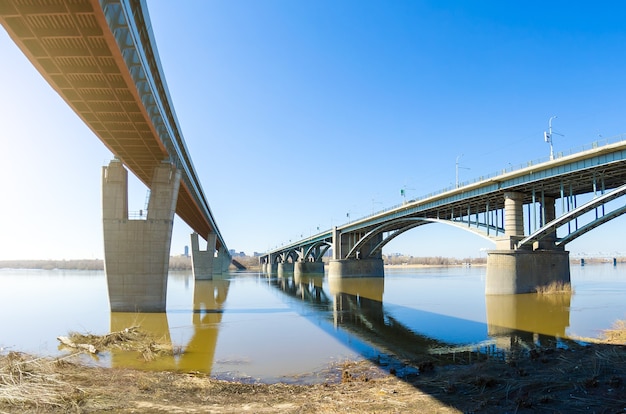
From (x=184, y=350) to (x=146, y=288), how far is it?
42.3 ft

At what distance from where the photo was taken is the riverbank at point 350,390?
8250 millimetres

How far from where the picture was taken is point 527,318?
2403 cm

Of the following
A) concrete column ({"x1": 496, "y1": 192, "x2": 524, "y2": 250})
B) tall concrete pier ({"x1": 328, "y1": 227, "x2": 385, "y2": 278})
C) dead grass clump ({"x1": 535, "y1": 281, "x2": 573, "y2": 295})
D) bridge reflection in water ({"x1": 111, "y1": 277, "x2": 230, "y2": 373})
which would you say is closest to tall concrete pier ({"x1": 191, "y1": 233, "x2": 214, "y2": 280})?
tall concrete pier ({"x1": 328, "y1": 227, "x2": 385, "y2": 278})

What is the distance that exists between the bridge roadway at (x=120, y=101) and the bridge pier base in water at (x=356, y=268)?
134 ft

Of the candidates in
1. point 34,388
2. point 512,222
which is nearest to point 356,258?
point 512,222

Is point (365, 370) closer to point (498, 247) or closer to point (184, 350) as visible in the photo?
point (184, 350)

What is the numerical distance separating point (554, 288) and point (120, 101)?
3680 cm

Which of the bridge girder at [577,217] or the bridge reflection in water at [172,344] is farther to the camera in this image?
the bridge girder at [577,217]

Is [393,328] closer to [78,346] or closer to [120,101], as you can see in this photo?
[78,346]

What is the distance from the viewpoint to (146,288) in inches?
1114

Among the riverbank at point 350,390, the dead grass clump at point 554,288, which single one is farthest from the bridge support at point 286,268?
the riverbank at point 350,390

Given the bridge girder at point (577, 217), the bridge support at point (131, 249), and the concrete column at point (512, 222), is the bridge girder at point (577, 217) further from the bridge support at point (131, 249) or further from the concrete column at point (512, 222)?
the bridge support at point (131, 249)

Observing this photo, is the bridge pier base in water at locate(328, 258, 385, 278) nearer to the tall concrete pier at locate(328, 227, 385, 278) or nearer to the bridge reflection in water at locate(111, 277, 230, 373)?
the tall concrete pier at locate(328, 227, 385, 278)

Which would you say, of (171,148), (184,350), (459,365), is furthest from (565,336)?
(171,148)
